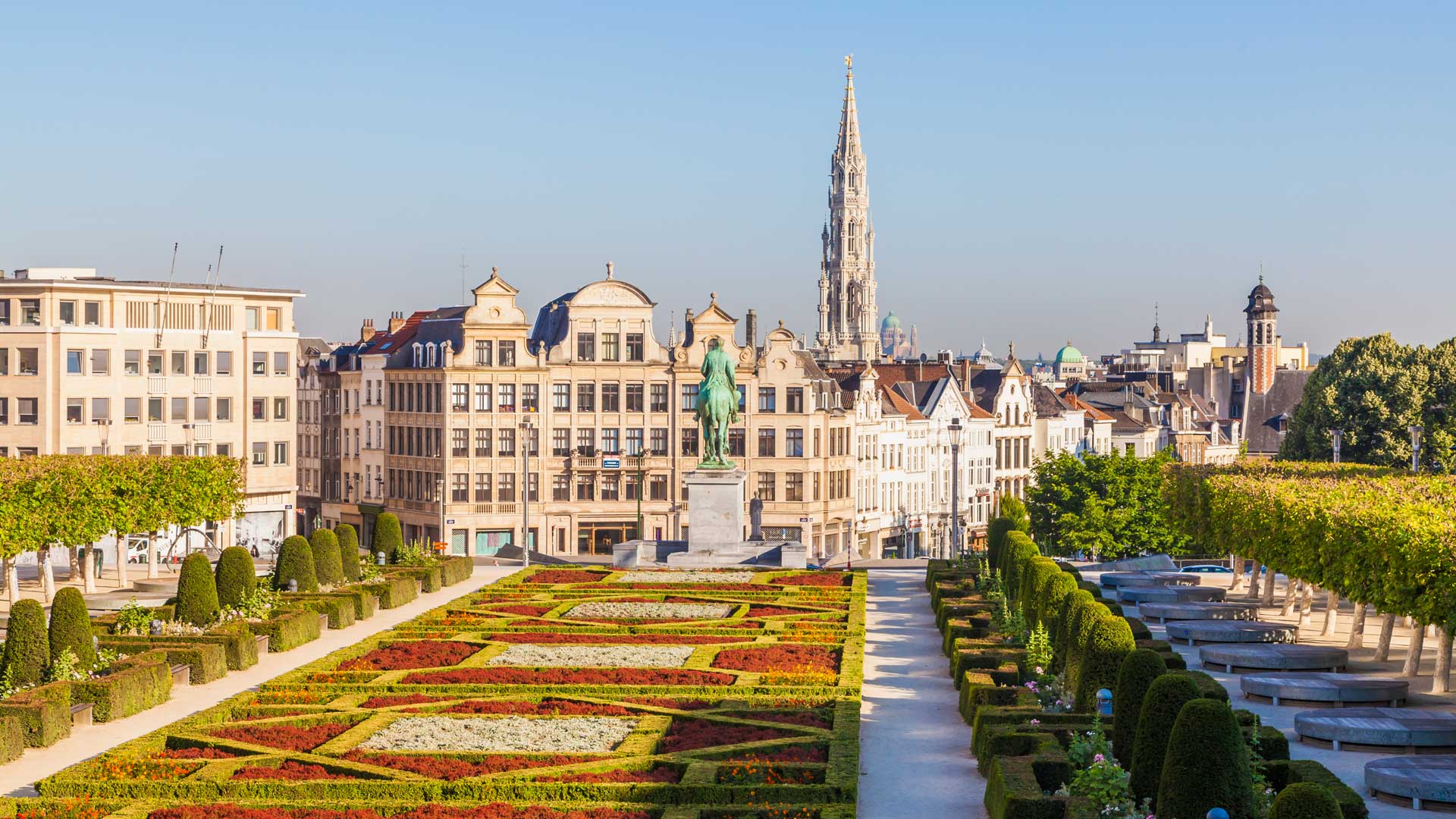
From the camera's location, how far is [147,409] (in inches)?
3499

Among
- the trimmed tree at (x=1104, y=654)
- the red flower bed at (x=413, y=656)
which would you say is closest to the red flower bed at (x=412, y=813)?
the trimmed tree at (x=1104, y=654)

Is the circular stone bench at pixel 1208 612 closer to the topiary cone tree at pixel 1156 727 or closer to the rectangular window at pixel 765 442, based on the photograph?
the topiary cone tree at pixel 1156 727

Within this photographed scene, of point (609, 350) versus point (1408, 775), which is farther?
point (609, 350)

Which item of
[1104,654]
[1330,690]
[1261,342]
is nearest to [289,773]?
[1104,654]

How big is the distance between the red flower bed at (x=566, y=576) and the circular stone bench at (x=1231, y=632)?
21054mm

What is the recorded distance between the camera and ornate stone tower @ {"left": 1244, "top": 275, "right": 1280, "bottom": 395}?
167m

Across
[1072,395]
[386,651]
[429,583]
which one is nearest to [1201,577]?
[429,583]

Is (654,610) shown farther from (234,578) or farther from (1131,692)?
(1131,692)

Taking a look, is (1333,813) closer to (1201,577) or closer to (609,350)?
(1201,577)

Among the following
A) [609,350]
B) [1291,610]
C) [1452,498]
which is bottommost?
[1291,610]

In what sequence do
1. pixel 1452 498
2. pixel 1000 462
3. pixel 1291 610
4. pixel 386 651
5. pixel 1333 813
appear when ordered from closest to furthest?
pixel 1333 813 < pixel 386 651 < pixel 1452 498 < pixel 1291 610 < pixel 1000 462

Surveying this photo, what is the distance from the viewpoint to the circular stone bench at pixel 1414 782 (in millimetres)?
27281

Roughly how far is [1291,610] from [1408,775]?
3378 cm

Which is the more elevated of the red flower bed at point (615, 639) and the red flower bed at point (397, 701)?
the red flower bed at point (615, 639)
